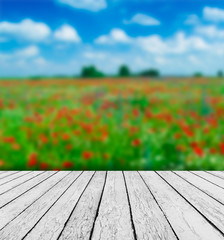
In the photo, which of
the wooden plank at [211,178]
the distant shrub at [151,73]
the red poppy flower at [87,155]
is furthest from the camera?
the distant shrub at [151,73]

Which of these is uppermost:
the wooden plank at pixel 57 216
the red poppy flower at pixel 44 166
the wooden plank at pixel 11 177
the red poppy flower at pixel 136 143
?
the red poppy flower at pixel 136 143

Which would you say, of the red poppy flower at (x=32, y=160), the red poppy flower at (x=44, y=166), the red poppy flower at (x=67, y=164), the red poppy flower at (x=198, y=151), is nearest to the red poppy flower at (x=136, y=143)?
the red poppy flower at (x=198, y=151)

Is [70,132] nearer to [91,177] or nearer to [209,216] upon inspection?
[91,177]

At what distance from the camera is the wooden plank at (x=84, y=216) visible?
129cm

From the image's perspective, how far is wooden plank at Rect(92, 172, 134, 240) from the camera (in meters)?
1.29

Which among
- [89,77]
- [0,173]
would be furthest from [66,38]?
[0,173]

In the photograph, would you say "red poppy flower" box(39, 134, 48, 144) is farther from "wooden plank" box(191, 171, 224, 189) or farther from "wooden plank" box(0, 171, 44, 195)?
"wooden plank" box(191, 171, 224, 189)

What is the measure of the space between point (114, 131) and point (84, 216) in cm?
222

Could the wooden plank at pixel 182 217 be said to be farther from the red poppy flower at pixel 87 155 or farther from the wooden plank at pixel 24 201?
the red poppy flower at pixel 87 155

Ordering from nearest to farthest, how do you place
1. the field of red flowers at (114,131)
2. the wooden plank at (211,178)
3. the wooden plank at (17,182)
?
the wooden plank at (17,182)
the wooden plank at (211,178)
the field of red flowers at (114,131)

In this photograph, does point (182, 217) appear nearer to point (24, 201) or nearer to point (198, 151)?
point (24, 201)

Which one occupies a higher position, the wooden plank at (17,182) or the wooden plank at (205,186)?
the wooden plank at (17,182)

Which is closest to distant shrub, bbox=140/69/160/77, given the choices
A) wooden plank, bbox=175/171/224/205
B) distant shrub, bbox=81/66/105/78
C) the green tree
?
the green tree

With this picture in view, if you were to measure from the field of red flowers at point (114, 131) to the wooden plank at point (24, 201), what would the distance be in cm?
92
